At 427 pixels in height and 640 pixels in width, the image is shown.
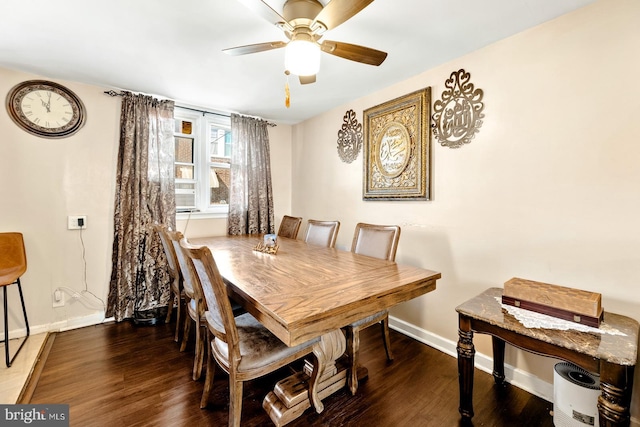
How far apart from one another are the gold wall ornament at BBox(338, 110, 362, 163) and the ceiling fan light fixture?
60.3 inches

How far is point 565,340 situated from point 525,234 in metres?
0.79

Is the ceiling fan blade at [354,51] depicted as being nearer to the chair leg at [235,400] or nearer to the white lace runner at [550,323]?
the white lace runner at [550,323]

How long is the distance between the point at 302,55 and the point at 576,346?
1831 millimetres

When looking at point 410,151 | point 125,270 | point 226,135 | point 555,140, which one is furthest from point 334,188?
point 125,270

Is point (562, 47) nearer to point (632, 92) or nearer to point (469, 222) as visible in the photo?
point (632, 92)

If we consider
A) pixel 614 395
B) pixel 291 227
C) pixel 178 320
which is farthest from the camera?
pixel 291 227

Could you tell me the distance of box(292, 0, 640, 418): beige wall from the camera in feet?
4.64

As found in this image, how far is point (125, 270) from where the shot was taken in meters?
2.70

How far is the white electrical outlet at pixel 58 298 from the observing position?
2.49 metres

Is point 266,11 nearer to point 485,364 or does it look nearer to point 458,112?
point 458,112

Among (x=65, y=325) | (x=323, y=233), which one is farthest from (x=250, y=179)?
(x=65, y=325)

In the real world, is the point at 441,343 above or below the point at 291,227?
below

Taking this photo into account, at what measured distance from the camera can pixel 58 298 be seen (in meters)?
2.50

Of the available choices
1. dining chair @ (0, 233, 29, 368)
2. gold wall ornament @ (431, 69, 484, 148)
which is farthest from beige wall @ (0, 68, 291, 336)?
gold wall ornament @ (431, 69, 484, 148)
